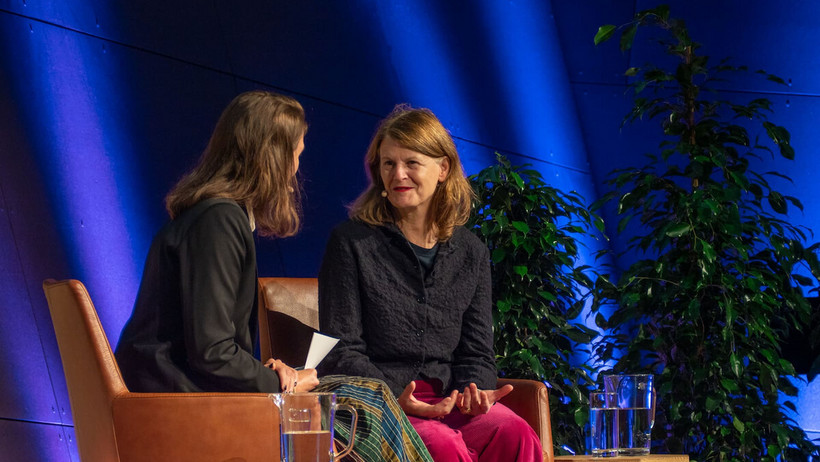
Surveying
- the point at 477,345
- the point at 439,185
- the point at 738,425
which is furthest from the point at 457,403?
the point at 738,425

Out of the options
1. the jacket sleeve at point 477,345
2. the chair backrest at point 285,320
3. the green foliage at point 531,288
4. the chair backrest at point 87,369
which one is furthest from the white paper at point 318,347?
the green foliage at point 531,288

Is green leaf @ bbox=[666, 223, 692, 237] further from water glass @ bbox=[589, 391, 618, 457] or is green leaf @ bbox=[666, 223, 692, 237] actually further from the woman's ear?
water glass @ bbox=[589, 391, 618, 457]

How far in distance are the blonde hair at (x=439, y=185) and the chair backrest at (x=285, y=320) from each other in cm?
42

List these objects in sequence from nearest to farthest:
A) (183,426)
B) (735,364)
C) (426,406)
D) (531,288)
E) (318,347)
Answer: (183,426) → (318,347) → (426,406) → (735,364) → (531,288)

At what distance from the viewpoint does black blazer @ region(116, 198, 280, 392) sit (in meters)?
1.79

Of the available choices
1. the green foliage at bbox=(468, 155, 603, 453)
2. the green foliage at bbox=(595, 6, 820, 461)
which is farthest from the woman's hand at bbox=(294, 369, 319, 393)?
the green foliage at bbox=(595, 6, 820, 461)

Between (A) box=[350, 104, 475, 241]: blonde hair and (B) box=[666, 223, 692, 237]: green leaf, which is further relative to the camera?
(B) box=[666, 223, 692, 237]: green leaf

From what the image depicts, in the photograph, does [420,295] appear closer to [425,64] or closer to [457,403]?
[457,403]

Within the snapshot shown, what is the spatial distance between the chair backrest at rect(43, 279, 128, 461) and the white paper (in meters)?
0.39

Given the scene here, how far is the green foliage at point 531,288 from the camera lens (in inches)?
128

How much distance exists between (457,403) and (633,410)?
45 cm

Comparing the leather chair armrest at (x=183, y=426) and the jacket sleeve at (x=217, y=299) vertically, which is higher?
the jacket sleeve at (x=217, y=299)

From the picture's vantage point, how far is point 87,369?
1784mm

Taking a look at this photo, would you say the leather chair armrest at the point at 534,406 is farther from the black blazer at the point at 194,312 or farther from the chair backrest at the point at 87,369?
the chair backrest at the point at 87,369
